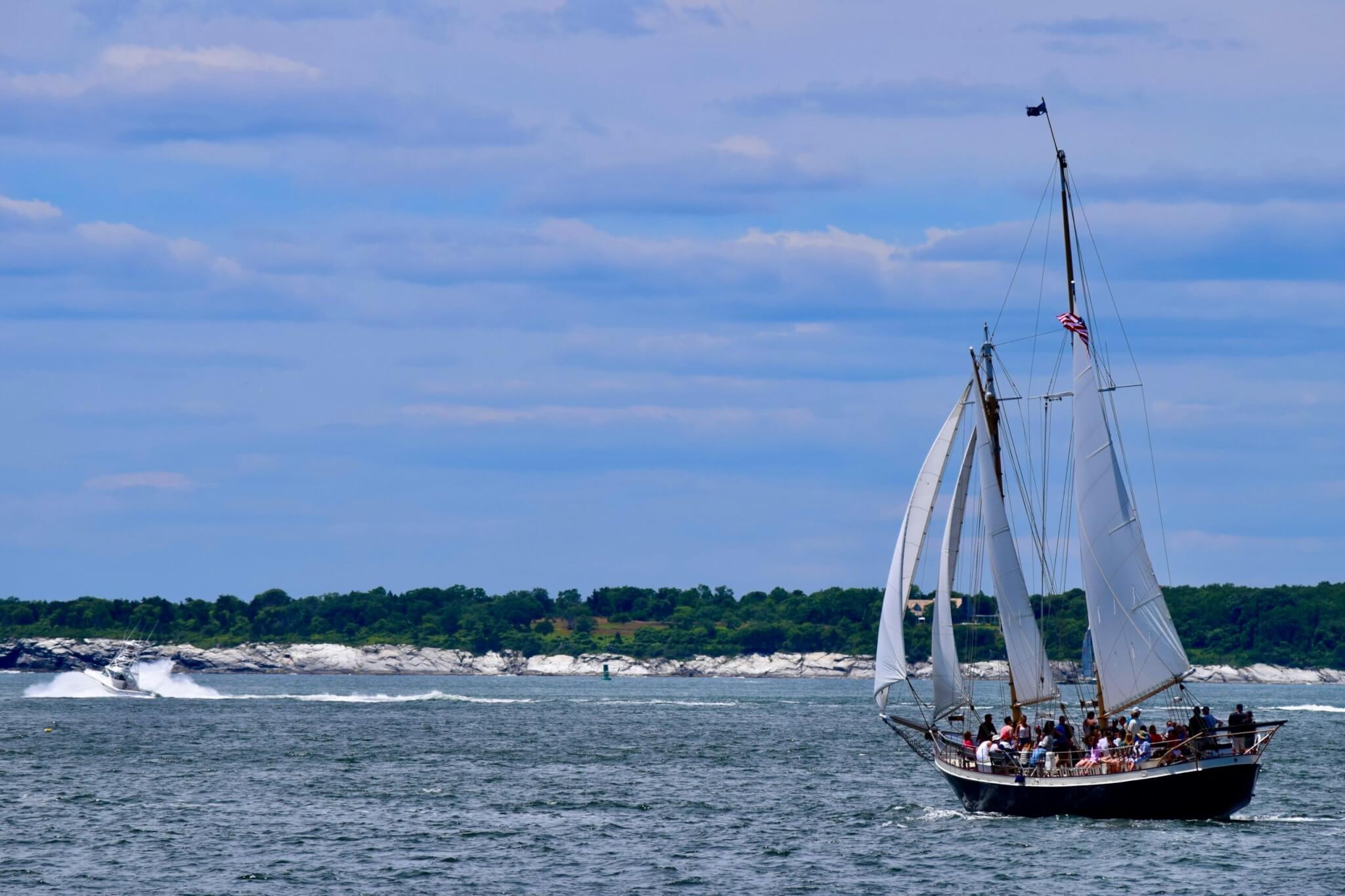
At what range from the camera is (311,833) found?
6122 cm

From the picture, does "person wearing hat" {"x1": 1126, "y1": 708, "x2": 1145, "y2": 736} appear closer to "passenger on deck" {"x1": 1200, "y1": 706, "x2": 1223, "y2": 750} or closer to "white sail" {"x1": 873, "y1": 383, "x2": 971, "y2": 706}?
"passenger on deck" {"x1": 1200, "y1": 706, "x2": 1223, "y2": 750}

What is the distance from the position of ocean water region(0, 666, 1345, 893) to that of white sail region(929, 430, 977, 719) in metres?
4.24

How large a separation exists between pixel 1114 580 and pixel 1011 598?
339 centimetres

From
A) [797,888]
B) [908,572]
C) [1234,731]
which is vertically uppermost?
[908,572]

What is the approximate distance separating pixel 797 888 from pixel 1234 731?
48.1ft

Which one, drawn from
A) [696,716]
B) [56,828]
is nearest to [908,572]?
[56,828]

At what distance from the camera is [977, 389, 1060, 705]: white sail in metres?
60.2

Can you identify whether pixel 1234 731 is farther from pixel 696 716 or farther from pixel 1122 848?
pixel 696 716

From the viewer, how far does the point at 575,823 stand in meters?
64.6

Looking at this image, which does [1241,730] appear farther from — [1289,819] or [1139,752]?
[1289,819]

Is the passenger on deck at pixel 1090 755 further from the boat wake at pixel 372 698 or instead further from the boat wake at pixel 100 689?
the boat wake at pixel 100 689

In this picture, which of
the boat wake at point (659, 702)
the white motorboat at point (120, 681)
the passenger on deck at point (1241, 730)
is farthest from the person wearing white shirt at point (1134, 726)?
the white motorboat at point (120, 681)

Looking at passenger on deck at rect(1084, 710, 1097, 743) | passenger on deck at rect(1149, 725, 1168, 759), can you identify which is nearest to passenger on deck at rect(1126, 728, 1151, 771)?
passenger on deck at rect(1149, 725, 1168, 759)

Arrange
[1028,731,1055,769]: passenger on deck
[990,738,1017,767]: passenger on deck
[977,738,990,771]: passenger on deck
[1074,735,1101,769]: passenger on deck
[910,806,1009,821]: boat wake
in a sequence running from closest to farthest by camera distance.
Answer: [1074,735,1101,769]: passenger on deck → [1028,731,1055,769]: passenger on deck → [990,738,1017,767]: passenger on deck → [977,738,990,771]: passenger on deck → [910,806,1009,821]: boat wake
